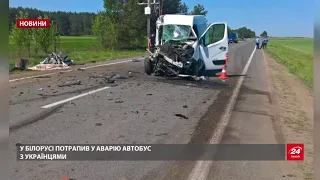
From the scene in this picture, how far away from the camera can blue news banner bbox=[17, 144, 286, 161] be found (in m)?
2.55

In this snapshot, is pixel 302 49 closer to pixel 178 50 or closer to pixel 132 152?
pixel 132 152

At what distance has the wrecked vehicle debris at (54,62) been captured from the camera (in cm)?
1161

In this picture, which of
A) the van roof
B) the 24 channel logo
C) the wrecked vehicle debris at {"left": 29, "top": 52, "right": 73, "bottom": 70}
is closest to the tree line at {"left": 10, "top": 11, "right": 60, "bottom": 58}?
the wrecked vehicle debris at {"left": 29, "top": 52, "right": 73, "bottom": 70}

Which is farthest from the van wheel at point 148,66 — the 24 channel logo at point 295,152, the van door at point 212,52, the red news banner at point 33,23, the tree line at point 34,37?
the 24 channel logo at point 295,152

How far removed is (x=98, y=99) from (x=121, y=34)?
21.4 ft

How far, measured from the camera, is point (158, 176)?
272cm

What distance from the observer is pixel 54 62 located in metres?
12.3

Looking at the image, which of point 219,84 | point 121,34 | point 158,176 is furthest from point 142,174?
point 121,34

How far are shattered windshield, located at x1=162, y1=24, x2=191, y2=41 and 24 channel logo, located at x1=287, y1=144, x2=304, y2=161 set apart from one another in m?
5.10

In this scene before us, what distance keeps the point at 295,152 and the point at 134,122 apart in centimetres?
202

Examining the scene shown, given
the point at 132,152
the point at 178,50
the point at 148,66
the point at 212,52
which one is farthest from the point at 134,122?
the point at 148,66

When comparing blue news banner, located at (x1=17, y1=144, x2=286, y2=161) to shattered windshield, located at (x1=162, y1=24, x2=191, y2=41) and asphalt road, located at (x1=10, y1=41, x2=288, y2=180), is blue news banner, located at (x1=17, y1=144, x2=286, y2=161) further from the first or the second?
shattered windshield, located at (x1=162, y1=24, x2=191, y2=41)

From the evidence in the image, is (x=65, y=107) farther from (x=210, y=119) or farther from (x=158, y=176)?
(x=158, y=176)

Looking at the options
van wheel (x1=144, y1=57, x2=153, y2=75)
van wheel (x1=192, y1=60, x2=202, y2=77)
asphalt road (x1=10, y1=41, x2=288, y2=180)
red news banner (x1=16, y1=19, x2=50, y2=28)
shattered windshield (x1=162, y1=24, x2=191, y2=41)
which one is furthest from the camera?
van wheel (x1=144, y1=57, x2=153, y2=75)
